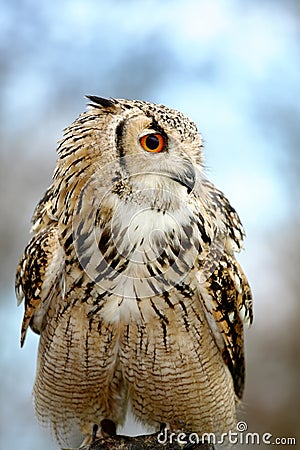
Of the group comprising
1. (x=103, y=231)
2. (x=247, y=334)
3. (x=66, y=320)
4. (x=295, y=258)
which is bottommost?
(x=66, y=320)

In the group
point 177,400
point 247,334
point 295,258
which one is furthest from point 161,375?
point 295,258

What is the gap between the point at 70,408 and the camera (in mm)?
2766

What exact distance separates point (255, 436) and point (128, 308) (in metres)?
1.17

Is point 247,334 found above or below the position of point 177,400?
above

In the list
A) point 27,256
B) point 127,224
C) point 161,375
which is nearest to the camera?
point 127,224

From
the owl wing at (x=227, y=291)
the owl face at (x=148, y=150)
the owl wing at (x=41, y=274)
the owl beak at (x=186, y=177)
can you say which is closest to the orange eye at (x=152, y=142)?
the owl face at (x=148, y=150)

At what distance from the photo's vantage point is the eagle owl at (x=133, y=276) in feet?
7.85

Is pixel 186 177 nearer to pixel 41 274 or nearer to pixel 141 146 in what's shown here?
pixel 141 146

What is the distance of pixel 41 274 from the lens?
2.63m

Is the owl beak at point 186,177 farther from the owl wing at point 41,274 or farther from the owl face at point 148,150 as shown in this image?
the owl wing at point 41,274

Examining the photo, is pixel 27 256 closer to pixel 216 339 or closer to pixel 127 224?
pixel 127 224

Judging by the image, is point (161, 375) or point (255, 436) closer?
point (161, 375)

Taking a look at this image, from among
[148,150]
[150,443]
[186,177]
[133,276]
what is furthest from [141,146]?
[150,443]

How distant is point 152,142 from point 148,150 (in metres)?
0.04
